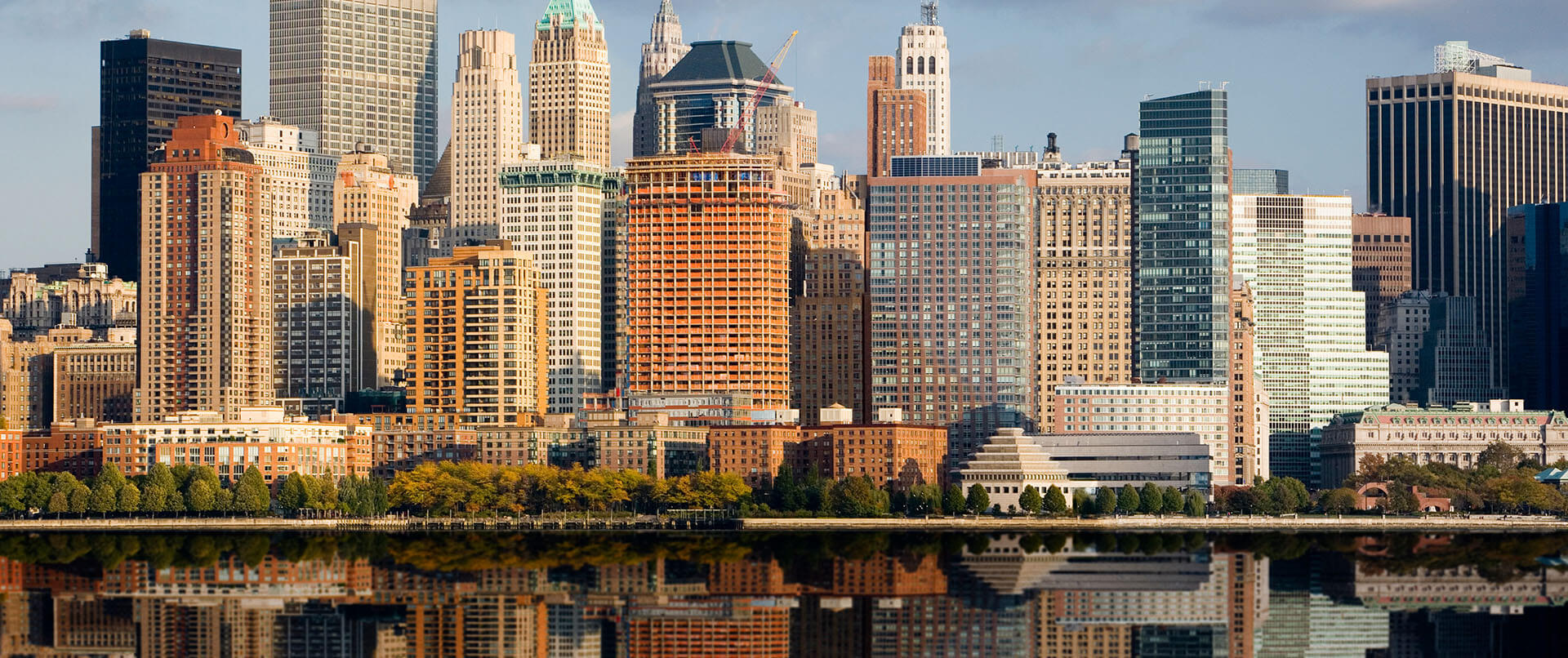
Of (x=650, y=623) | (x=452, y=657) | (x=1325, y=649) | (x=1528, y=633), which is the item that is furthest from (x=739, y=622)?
(x=1528, y=633)

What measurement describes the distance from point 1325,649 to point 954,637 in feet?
Result: 75.5


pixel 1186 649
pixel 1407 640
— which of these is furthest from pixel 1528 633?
pixel 1186 649

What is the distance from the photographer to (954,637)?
191625mm

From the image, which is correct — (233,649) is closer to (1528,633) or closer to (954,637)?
(954,637)

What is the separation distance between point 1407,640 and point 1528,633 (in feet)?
25.6

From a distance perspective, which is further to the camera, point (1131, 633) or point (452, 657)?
point (1131, 633)

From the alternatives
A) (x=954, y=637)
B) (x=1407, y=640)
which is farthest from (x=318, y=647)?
(x=1407, y=640)

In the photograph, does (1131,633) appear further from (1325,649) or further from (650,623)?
(650,623)

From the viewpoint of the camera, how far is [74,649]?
187 m

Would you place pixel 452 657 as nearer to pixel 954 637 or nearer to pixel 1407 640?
pixel 954 637

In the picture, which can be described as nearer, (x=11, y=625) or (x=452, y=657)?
(x=452, y=657)

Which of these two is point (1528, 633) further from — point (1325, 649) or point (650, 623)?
point (650, 623)

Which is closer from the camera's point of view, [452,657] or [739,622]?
[452,657]

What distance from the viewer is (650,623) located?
199500 millimetres
